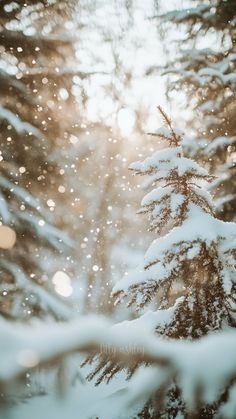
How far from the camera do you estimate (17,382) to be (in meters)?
0.71

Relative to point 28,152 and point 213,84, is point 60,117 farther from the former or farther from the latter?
point 213,84

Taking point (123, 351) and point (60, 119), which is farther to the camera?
point (60, 119)

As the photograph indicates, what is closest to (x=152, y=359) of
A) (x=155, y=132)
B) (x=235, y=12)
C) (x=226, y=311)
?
(x=226, y=311)

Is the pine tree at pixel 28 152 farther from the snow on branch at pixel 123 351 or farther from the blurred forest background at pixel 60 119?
the snow on branch at pixel 123 351

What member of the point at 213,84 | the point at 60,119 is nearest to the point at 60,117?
the point at 60,119

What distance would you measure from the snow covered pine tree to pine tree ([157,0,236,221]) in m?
2.82

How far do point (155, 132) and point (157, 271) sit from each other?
123cm

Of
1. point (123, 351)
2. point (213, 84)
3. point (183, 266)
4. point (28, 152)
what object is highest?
point (213, 84)

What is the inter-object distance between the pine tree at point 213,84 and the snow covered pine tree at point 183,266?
282 centimetres

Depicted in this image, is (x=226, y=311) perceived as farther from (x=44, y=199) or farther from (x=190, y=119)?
(x=190, y=119)

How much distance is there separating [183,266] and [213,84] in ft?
14.3

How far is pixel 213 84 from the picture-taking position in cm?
605

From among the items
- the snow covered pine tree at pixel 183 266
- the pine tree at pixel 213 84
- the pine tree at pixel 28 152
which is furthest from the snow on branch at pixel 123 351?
the pine tree at pixel 213 84

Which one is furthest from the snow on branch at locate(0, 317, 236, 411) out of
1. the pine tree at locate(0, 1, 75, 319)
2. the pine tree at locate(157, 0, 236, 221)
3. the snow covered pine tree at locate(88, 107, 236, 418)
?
the pine tree at locate(157, 0, 236, 221)
